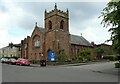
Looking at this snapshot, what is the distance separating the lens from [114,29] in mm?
25781

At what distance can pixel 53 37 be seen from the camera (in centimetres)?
6731

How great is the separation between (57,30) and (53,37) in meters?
2.32

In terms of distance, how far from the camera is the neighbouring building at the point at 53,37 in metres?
67.6

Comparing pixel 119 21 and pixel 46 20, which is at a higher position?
pixel 46 20

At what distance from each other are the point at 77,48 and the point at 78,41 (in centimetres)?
524

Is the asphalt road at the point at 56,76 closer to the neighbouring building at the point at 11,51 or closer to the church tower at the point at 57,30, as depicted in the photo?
the church tower at the point at 57,30

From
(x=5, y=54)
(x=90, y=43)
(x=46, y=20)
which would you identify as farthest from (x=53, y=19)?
(x=5, y=54)

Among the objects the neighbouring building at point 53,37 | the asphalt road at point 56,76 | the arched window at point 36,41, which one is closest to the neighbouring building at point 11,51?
the arched window at point 36,41

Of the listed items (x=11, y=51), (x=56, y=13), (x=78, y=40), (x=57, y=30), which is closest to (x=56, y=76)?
(x=57, y=30)

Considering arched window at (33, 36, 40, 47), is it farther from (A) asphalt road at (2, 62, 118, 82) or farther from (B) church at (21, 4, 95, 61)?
(A) asphalt road at (2, 62, 118, 82)

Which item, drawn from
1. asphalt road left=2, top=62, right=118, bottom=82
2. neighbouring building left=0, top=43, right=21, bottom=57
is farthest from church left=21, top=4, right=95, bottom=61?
asphalt road left=2, top=62, right=118, bottom=82

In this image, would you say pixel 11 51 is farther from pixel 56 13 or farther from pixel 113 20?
pixel 113 20

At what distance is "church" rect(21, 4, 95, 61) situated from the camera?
222 feet

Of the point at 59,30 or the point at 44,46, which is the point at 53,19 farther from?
Result: the point at 44,46
